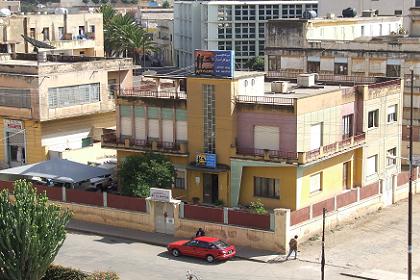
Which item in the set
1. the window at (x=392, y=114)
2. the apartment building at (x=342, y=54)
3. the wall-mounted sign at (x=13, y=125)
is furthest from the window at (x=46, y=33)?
the window at (x=392, y=114)

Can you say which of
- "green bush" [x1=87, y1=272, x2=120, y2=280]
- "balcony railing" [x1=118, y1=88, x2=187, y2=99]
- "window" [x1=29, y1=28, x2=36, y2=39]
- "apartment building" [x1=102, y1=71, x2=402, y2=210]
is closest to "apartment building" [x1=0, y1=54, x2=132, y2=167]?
"balcony railing" [x1=118, y1=88, x2=187, y2=99]

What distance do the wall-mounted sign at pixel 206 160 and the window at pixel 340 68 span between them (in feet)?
82.2

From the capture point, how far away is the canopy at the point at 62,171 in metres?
53.7

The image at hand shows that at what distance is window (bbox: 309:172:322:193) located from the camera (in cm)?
5050

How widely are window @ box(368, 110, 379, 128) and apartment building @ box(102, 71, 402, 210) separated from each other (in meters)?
0.06

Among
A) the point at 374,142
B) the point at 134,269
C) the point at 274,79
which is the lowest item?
the point at 134,269

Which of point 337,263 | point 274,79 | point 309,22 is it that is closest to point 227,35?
point 309,22

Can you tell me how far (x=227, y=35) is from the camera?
397ft

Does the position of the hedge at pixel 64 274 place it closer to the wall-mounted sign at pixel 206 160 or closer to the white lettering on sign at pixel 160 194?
the white lettering on sign at pixel 160 194

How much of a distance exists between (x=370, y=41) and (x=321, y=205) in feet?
89.6

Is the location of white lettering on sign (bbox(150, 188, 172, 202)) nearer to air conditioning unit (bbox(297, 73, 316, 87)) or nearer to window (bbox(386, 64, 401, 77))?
air conditioning unit (bbox(297, 73, 316, 87))

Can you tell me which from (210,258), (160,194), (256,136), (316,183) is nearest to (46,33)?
(256,136)

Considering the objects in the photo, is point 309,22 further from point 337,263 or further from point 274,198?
point 337,263

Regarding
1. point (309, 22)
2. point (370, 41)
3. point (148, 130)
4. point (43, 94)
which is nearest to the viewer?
point (148, 130)
